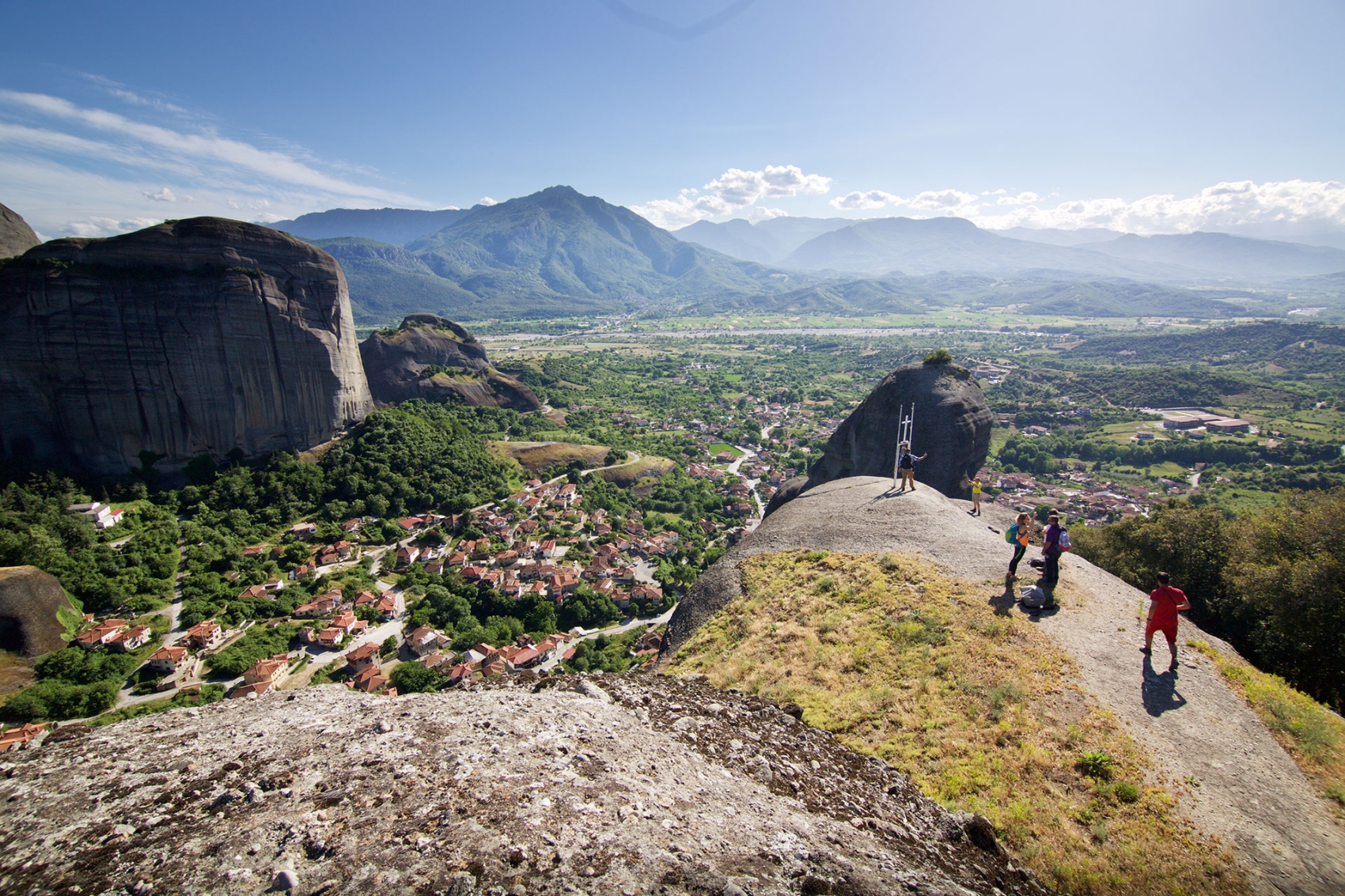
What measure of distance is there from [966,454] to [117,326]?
48714 millimetres

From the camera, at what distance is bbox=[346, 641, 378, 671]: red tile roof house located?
24.0m

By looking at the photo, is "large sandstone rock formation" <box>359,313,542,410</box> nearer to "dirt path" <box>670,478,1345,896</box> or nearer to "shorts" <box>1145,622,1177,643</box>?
"dirt path" <box>670,478,1345,896</box>

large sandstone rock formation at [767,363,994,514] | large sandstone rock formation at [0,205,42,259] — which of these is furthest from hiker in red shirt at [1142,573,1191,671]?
large sandstone rock formation at [0,205,42,259]

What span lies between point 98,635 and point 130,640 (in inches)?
43.9

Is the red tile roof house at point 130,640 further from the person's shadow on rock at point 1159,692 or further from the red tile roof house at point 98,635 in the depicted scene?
the person's shadow on rock at point 1159,692

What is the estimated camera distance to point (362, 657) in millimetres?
24109

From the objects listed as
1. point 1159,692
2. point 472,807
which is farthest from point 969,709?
point 472,807

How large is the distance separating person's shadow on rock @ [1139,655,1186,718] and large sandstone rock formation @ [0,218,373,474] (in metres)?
43.9

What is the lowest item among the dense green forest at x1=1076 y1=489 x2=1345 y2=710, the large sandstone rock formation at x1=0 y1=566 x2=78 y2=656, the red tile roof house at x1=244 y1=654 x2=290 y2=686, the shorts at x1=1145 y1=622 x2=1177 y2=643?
the red tile roof house at x1=244 y1=654 x2=290 y2=686

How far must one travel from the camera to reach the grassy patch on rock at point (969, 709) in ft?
18.0

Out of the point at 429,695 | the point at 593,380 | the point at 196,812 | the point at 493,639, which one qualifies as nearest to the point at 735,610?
the point at 429,695

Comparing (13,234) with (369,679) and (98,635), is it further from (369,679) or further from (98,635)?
(369,679)

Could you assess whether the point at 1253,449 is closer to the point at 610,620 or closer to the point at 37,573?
the point at 610,620

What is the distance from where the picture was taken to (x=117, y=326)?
3045 centimetres
